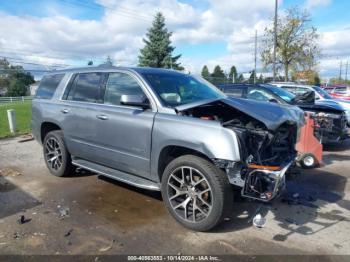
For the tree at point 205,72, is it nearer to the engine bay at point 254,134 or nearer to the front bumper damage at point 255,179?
the engine bay at point 254,134

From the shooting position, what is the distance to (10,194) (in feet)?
16.8

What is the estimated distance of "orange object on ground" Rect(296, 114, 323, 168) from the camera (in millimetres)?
6387

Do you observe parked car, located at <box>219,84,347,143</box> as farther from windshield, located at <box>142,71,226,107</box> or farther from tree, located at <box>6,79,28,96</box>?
tree, located at <box>6,79,28,96</box>

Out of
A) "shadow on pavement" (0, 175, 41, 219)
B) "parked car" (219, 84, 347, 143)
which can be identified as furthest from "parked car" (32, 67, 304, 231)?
"parked car" (219, 84, 347, 143)

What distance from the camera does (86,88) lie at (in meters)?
5.31

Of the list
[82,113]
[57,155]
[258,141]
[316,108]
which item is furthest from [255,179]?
[316,108]

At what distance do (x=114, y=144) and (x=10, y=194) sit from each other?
198 centimetres

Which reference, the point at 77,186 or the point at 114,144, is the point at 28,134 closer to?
the point at 77,186

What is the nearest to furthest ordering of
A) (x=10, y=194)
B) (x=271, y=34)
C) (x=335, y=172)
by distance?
(x=10, y=194)
(x=335, y=172)
(x=271, y=34)

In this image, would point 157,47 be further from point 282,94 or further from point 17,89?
point 17,89

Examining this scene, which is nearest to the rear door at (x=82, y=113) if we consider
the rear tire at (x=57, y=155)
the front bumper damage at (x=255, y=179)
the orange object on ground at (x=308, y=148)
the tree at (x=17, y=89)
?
the rear tire at (x=57, y=155)

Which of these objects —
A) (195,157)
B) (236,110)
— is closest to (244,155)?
(195,157)

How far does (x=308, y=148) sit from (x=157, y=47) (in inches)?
1279

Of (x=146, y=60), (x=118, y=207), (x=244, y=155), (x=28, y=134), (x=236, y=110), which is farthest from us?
(x=146, y=60)
